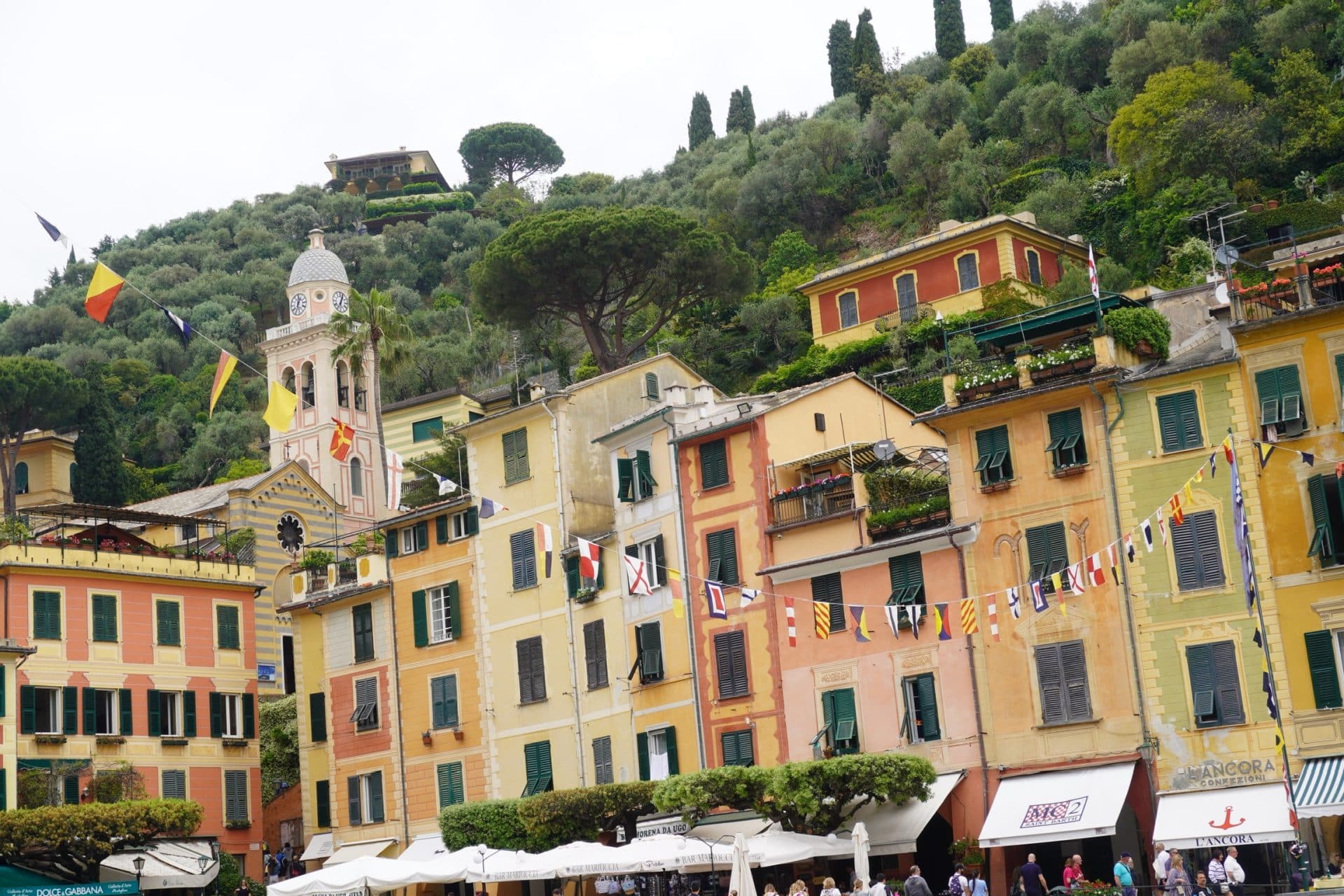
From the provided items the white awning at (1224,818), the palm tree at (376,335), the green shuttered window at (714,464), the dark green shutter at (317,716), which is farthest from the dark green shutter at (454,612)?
the white awning at (1224,818)

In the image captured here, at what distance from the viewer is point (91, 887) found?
45719 millimetres

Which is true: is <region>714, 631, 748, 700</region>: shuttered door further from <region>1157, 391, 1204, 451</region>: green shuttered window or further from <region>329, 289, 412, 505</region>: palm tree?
<region>329, 289, 412, 505</region>: palm tree

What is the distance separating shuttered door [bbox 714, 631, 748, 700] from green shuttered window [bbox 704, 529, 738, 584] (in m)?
1.40

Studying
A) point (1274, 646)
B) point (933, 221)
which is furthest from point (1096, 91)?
point (1274, 646)

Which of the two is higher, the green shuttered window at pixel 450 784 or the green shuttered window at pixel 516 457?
the green shuttered window at pixel 516 457

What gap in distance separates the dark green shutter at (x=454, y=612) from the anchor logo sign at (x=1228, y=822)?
78.2ft

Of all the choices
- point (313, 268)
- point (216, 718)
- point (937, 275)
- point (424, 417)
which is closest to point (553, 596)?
point (216, 718)

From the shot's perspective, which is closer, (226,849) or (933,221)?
(226,849)

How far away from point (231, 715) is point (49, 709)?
21.0ft

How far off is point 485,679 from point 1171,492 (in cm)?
2141

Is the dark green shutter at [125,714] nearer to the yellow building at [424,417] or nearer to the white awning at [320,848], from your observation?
the white awning at [320,848]

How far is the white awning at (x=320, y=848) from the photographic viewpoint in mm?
51844

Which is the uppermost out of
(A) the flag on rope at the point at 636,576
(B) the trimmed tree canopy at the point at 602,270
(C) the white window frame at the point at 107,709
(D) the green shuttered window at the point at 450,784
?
(B) the trimmed tree canopy at the point at 602,270

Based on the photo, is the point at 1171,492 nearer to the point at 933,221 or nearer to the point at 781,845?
the point at 781,845
